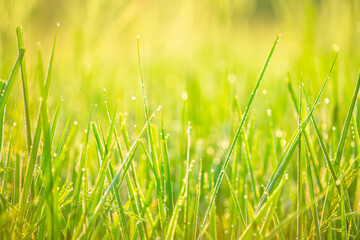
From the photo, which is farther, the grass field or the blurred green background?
the blurred green background

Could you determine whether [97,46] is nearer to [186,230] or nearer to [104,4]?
[104,4]

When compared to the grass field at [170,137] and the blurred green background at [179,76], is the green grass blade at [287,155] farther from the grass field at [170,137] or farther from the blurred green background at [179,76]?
the blurred green background at [179,76]

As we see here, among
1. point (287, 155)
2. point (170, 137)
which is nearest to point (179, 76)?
point (170, 137)

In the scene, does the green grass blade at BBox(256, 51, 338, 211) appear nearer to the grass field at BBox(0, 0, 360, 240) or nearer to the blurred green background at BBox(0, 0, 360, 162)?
the grass field at BBox(0, 0, 360, 240)

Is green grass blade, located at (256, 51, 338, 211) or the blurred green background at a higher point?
the blurred green background

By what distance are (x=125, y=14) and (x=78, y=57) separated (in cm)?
21

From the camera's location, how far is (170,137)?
905 millimetres

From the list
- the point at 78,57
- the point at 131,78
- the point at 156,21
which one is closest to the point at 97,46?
the point at 78,57

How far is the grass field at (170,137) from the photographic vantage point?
0.43m

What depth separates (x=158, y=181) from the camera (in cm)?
45

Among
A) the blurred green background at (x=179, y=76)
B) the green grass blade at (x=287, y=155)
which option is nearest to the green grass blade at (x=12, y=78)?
the blurred green background at (x=179, y=76)

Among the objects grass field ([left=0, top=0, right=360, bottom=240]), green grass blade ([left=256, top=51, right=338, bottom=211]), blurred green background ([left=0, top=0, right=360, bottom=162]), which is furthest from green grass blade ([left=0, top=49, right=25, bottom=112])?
green grass blade ([left=256, top=51, right=338, bottom=211])

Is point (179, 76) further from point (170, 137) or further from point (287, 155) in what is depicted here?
point (287, 155)

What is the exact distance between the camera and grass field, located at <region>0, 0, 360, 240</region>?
43 cm
